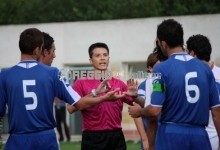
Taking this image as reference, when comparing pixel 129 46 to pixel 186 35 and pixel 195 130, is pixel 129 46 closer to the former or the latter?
pixel 186 35

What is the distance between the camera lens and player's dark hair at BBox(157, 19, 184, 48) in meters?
9.52

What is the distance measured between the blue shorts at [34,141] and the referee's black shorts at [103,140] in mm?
1849

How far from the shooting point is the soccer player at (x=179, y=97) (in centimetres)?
938

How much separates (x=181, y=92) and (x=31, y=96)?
1654 mm

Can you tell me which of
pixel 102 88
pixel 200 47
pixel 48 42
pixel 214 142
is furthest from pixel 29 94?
pixel 214 142

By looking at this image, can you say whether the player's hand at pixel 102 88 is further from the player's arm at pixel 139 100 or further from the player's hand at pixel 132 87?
the player's arm at pixel 139 100

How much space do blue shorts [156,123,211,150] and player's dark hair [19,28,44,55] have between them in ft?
5.54

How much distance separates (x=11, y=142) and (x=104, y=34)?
21.0 m

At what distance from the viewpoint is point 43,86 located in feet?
31.4

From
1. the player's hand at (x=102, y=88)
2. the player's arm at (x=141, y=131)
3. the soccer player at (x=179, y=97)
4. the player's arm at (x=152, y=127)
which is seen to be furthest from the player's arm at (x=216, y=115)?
the player's arm at (x=141, y=131)

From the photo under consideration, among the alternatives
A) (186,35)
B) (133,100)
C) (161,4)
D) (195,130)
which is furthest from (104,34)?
(195,130)

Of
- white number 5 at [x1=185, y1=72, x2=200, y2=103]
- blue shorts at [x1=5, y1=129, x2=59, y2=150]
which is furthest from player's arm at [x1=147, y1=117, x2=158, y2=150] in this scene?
blue shorts at [x1=5, y1=129, x2=59, y2=150]

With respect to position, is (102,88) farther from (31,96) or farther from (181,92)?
(181,92)

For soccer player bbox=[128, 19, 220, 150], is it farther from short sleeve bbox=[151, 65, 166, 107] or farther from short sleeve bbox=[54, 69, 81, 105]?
short sleeve bbox=[54, 69, 81, 105]
